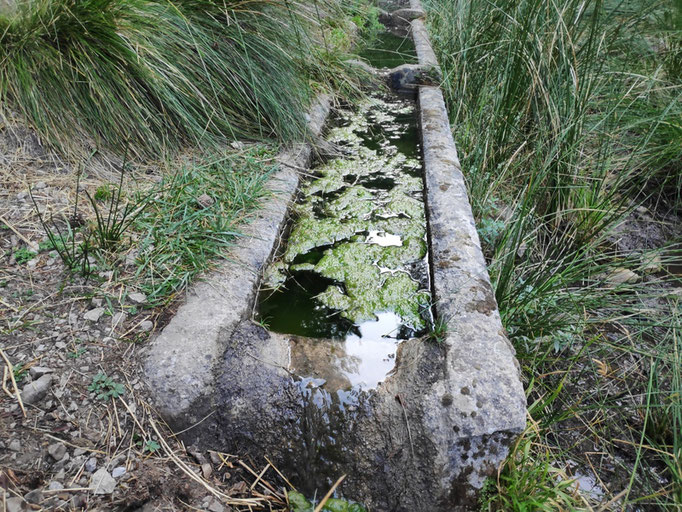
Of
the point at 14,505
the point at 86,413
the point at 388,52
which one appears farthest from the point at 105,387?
the point at 388,52

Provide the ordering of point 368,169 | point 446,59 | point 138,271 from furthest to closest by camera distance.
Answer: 1. point 446,59
2. point 368,169
3. point 138,271

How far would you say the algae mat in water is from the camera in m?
1.51

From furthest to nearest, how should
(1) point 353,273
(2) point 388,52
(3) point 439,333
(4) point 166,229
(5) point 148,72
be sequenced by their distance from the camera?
Answer: 1. (2) point 388,52
2. (5) point 148,72
3. (1) point 353,273
4. (4) point 166,229
5. (3) point 439,333

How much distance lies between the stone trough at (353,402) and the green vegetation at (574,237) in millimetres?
147

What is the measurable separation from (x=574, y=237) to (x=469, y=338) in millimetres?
1091

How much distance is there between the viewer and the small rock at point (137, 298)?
1349mm

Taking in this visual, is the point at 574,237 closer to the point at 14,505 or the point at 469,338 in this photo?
the point at 469,338

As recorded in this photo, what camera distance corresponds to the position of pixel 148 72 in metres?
1.83

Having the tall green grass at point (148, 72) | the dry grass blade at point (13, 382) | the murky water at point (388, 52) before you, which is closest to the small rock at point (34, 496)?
the dry grass blade at point (13, 382)

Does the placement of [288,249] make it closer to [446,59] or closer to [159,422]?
[159,422]

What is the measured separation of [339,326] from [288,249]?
435 millimetres

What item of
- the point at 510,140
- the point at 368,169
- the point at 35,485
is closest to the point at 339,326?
the point at 35,485

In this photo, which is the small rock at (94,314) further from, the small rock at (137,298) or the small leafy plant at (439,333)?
the small leafy plant at (439,333)

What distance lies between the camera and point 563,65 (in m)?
2.05
